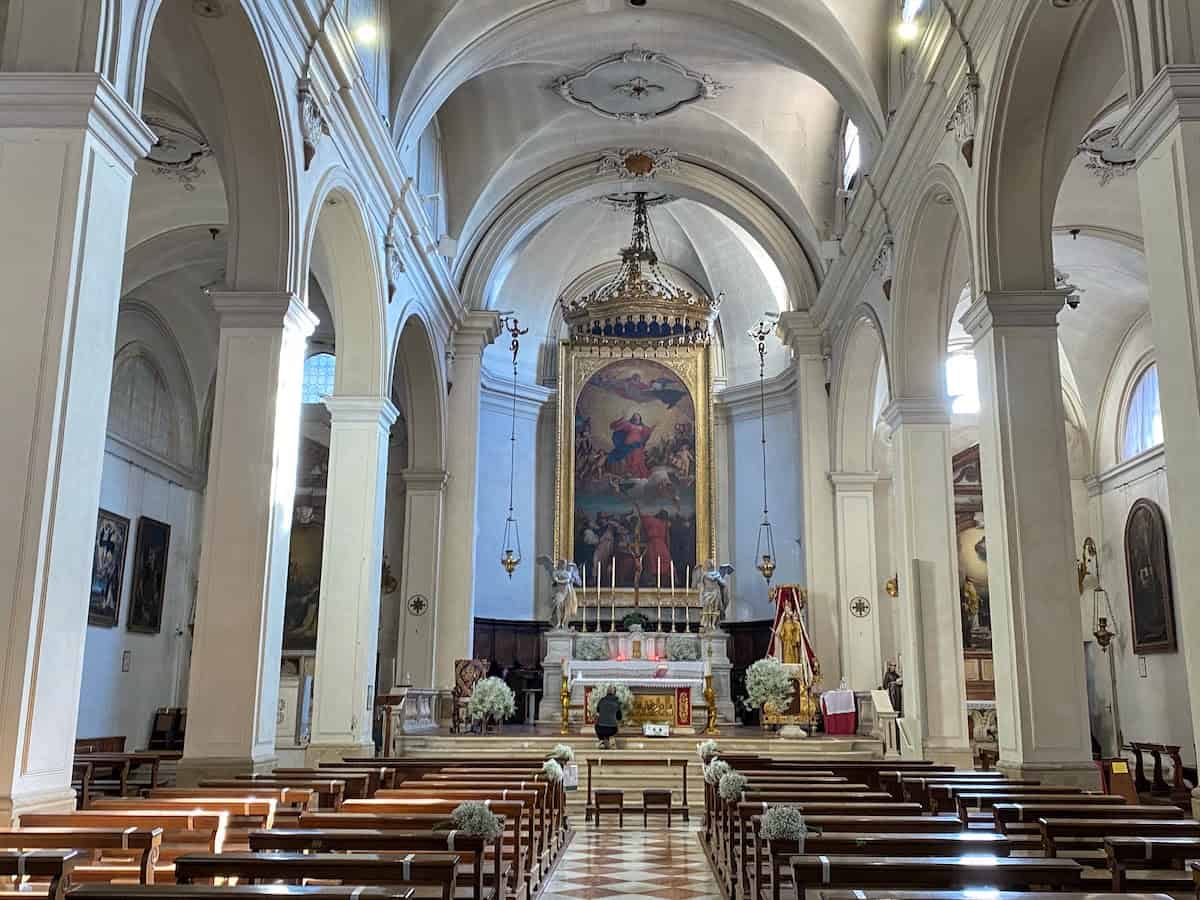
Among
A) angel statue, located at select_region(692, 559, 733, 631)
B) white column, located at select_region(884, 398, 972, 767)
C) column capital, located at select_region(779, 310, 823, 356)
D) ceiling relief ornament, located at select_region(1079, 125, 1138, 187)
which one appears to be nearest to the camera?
white column, located at select_region(884, 398, 972, 767)

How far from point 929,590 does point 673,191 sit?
990 cm

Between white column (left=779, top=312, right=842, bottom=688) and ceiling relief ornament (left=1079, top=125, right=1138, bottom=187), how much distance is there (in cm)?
543

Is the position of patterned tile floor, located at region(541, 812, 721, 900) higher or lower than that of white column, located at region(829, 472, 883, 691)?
lower

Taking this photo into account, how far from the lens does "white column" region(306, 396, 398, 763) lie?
43.2 ft

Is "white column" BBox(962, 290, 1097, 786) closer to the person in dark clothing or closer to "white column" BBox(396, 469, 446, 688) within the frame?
the person in dark clothing

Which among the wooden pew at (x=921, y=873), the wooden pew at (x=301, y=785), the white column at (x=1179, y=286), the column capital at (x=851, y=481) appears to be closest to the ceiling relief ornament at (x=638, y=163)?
the column capital at (x=851, y=481)

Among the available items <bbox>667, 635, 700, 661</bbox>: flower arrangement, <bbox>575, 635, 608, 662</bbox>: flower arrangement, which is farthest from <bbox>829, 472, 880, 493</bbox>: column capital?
<bbox>575, 635, 608, 662</bbox>: flower arrangement

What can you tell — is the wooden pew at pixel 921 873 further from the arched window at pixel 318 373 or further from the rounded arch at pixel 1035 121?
the arched window at pixel 318 373

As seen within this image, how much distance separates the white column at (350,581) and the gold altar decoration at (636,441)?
8.46 meters

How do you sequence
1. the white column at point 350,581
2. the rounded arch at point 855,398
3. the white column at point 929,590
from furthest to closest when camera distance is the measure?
the rounded arch at point 855,398, the white column at point 350,581, the white column at point 929,590

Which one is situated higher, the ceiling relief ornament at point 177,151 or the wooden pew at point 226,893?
the ceiling relief ornament at point 177,151

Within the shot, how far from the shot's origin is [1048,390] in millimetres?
10062

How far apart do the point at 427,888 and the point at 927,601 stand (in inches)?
344

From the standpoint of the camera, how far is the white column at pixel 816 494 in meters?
18.4
